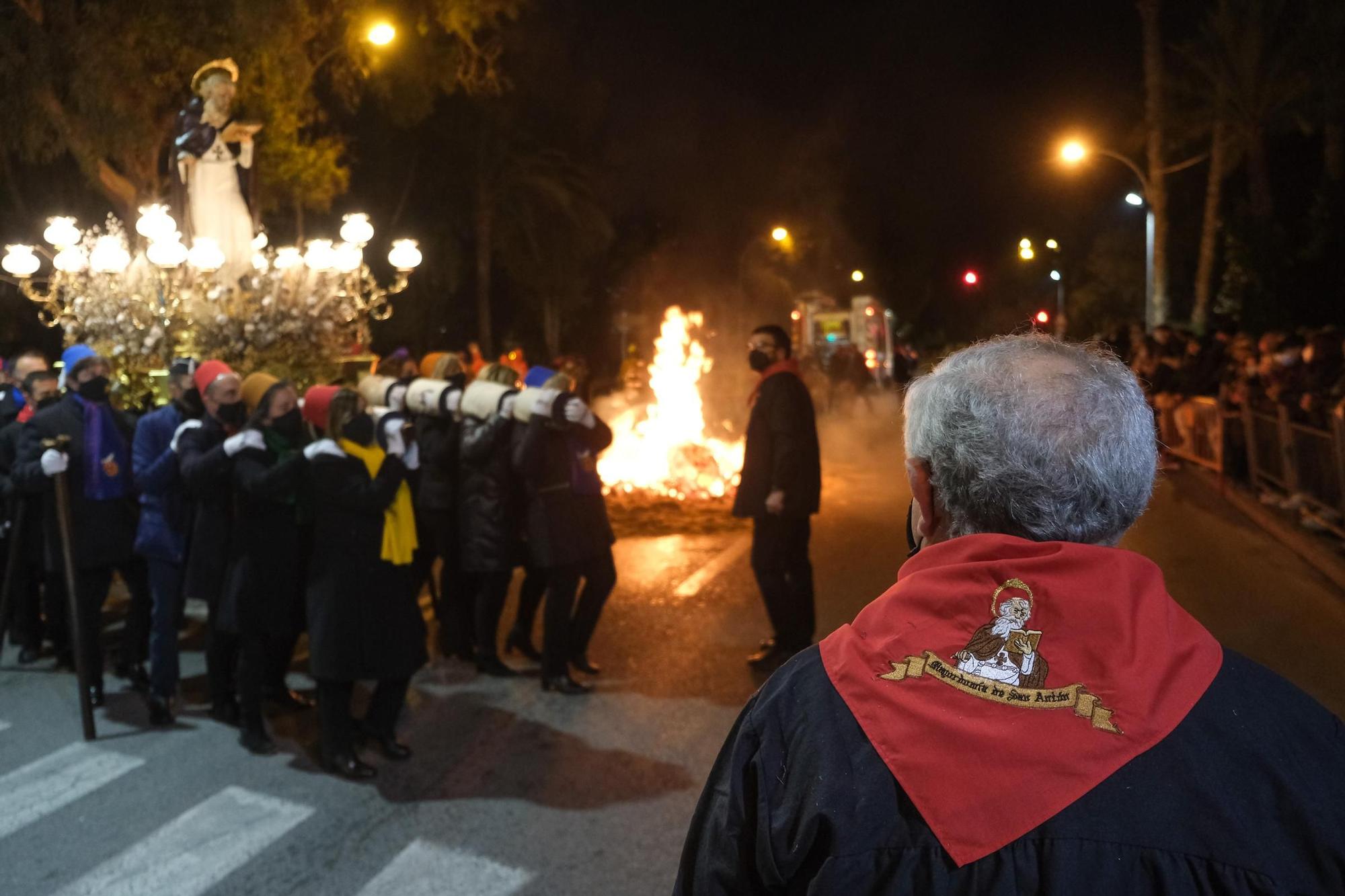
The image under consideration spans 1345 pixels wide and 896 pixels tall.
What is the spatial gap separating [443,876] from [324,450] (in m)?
2.04

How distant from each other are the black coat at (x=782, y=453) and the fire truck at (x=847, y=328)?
2964 centimetres

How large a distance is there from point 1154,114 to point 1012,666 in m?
24.4

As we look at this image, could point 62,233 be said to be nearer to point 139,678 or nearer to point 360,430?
point 139,678

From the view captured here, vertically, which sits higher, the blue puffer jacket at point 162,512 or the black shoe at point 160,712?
the blue puffer jacket at point 162,512

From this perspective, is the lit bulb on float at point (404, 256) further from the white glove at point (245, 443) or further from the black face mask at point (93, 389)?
the white glove at point (245, 443)

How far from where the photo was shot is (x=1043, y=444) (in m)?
1.55

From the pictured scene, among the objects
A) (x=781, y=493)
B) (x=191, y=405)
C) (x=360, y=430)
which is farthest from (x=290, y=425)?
(x=781, y=493)

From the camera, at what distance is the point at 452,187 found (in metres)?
30.0

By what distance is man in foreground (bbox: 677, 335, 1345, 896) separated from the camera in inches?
53.4

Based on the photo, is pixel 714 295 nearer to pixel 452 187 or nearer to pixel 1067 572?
pixel 452 187

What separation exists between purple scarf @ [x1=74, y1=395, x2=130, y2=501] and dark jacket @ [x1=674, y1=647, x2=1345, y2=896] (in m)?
6.06

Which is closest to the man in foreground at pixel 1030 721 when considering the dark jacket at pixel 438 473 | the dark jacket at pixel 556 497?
the dark jacket at pixel 556 497

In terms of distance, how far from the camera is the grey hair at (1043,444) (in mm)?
1553

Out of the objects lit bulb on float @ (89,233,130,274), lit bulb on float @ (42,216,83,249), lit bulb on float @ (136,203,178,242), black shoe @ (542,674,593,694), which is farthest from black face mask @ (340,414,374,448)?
lit bulb on float @ (42,216,83,249)
